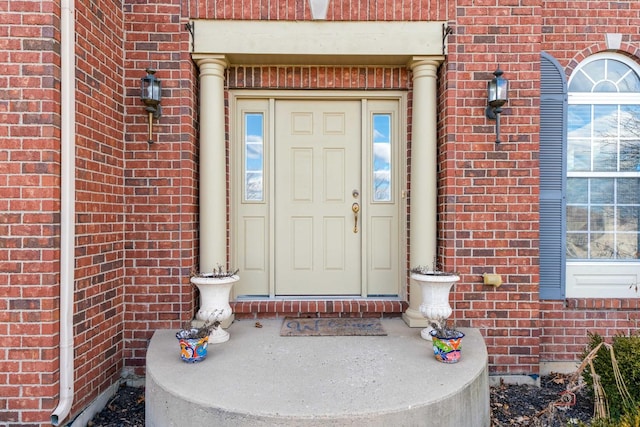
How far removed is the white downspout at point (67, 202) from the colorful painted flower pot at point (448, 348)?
2444 millimetres

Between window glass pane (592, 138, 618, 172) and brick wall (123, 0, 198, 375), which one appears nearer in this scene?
brick wall (123, 0, 198, 375)

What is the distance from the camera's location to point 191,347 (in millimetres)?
2682

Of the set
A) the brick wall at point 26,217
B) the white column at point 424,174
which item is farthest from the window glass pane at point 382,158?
the brick wall at point 26,217

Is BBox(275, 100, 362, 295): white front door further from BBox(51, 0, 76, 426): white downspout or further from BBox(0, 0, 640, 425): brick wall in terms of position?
BBox(51, 0, 76, 426): white downspout

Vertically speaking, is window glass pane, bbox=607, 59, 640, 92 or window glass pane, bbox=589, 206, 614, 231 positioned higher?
window glass pane, bbox=607, 59, 640, 92

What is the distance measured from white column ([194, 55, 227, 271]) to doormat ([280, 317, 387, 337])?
2.79 feet

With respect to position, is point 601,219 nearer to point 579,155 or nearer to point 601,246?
point 601,246

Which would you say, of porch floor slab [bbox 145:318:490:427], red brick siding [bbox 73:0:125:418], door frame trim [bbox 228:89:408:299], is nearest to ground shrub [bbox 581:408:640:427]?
porch floor slab [bbox 145:318:490:427]

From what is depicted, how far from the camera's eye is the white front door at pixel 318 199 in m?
3.76

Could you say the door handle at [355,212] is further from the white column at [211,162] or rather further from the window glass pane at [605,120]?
the window glass pane at [605,120]

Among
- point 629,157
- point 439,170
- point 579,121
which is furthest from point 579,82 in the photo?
point 439,170

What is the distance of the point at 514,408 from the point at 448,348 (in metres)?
0.88

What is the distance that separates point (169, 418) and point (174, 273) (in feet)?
4.09

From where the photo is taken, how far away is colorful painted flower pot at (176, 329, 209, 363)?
268cm
